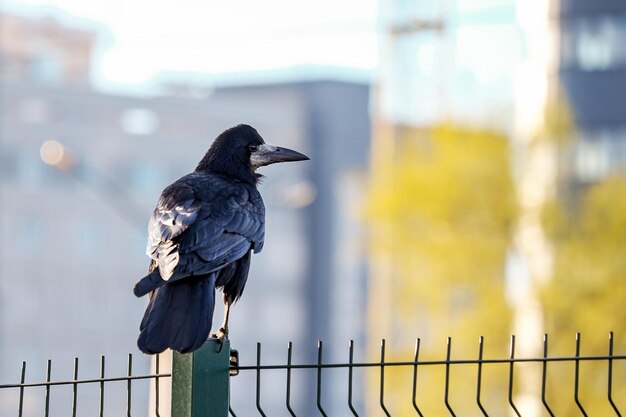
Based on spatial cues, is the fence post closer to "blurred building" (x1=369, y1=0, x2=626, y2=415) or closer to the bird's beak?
the bird's beak

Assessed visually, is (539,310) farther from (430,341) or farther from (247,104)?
(247,104)

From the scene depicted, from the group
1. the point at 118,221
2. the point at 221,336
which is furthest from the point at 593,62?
the point at 118,221

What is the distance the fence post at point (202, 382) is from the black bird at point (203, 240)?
115 millimetres

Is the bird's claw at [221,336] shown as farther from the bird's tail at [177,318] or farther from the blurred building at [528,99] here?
the blurred building at [528,99]

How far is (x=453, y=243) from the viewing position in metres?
25.8

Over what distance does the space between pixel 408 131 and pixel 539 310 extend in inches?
345

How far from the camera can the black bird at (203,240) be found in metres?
5.01

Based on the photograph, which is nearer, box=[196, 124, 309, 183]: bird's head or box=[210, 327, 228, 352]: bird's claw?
box=[210, 327, 228, 352]: bird's claw

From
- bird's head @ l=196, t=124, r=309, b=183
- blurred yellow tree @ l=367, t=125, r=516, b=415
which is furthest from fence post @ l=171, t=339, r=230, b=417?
blurred yellow tree @ l=367, t=125, r=516, b=415

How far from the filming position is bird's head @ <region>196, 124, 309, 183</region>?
7227mm

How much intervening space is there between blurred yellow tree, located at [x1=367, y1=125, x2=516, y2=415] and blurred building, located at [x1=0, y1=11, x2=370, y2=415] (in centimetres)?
3301

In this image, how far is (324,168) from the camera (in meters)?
71.9

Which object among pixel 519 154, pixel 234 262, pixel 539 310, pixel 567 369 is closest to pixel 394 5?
pixel 519 154

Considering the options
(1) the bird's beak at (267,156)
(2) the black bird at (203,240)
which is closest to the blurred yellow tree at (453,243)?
(1) the bird's beak at (267,156)
